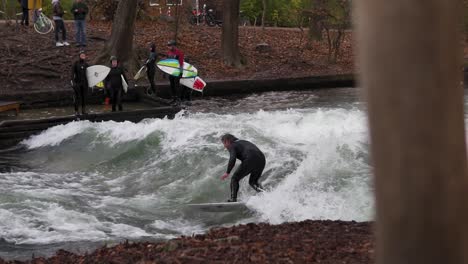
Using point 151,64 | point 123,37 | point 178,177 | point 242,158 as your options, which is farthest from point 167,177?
point 123,37

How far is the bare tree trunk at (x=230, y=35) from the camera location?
29266mm

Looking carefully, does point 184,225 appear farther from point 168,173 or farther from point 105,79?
point 105,79

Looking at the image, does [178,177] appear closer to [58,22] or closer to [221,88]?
[221,88]

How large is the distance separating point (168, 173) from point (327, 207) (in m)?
4.59

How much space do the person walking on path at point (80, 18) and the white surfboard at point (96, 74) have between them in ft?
22.4

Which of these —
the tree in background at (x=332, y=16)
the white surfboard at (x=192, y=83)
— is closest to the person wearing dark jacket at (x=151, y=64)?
the white surfboard at (x=192, y=83)

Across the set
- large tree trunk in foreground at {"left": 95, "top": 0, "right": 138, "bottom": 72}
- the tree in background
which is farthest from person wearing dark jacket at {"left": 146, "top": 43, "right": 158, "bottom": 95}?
the tree in background

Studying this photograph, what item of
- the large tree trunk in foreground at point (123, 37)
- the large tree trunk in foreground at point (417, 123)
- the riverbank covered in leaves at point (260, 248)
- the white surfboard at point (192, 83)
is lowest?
the white surfboard at point (192, 83)

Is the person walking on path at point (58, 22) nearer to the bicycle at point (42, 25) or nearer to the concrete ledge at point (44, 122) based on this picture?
the bicycle at point (42, 25)

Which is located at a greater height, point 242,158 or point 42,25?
point 42,25

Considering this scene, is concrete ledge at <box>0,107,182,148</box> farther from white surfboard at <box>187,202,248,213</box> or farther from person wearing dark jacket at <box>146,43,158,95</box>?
white surfboard at <box>187,202,248,213</box>

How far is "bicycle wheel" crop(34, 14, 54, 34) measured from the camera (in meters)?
27.7

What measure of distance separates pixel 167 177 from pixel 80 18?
42.4ft

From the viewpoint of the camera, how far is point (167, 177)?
1549 centimetres
